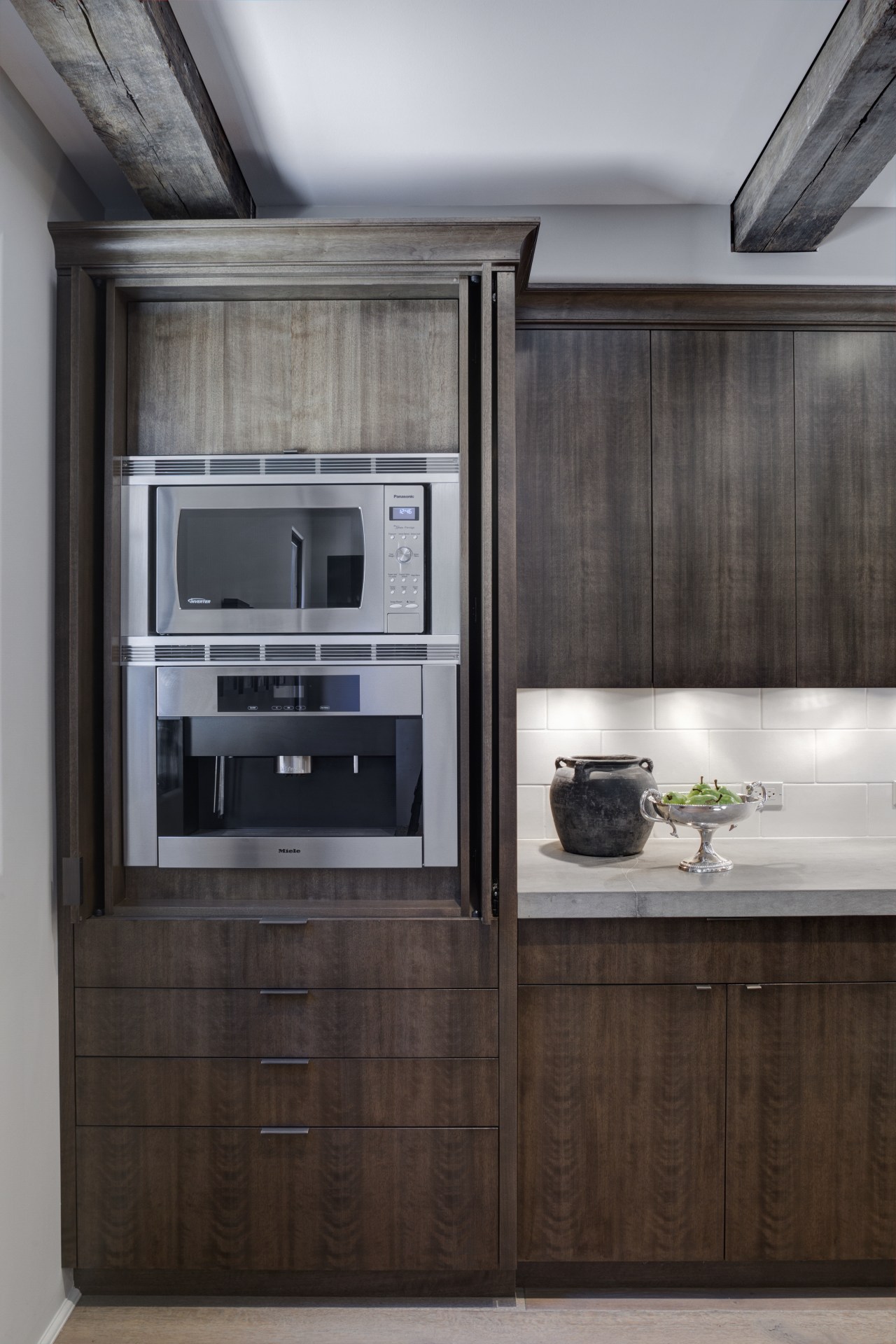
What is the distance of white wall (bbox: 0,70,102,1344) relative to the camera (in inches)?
71.1

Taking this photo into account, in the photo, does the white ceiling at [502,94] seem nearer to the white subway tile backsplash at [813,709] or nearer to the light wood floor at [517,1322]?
the white subway tile backsplash at [813,709]

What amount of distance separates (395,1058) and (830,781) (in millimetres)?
1545

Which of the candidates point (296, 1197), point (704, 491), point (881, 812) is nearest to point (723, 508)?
point (704, 491)

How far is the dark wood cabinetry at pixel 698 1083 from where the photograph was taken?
209cm

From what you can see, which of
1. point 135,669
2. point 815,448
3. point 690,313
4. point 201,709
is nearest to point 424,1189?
point 201,709

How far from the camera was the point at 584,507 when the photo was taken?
2424mm

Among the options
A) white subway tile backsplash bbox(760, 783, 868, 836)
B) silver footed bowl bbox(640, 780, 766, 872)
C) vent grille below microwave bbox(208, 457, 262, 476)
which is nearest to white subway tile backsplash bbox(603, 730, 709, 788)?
white subway tile backsplash bbox(760, 783, 868, 836)

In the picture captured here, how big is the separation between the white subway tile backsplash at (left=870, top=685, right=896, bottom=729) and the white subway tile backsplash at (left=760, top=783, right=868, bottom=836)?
19 cm

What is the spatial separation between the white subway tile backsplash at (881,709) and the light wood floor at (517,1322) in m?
1.49

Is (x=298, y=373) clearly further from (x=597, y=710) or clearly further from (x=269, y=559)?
(x=597, y=710)

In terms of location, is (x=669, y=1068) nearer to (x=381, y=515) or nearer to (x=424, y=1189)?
(x=424, y=1189)

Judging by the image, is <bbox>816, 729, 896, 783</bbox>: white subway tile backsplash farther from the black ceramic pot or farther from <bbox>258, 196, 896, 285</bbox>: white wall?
<bbox>258, 196, 896, 285</bbox>: white wall

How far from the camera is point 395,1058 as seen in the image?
2055 millimetres

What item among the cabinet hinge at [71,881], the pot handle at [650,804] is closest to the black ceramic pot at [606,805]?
the pot handle at [650,804]
